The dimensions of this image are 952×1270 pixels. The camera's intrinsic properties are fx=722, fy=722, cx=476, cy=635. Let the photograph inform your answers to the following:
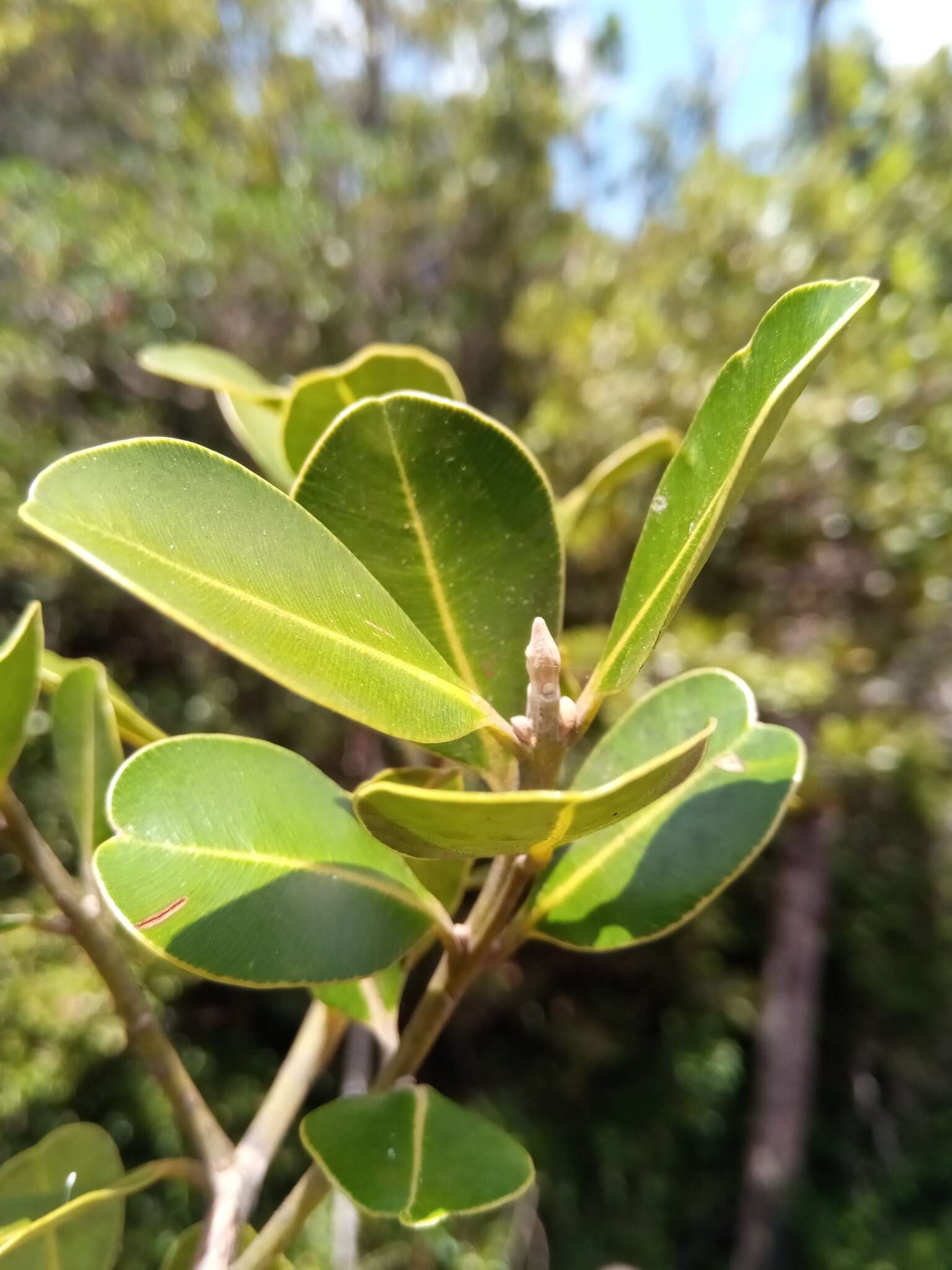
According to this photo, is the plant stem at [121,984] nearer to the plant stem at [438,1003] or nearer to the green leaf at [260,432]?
the plant stem at [438,1003]

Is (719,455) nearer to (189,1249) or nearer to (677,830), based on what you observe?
(677,830)

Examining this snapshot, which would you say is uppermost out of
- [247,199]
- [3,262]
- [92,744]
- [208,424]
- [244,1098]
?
[247,199]

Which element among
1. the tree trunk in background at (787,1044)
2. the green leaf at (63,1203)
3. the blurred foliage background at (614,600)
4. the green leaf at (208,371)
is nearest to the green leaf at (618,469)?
the green leaf at (208,371)

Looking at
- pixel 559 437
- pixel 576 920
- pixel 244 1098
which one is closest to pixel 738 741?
pixel 576 920

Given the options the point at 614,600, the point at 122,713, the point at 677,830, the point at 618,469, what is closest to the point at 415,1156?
the point at 677,830

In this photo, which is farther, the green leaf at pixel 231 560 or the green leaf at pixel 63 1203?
the green leaf at pixel 63 1203

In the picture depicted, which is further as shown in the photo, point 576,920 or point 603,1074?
point 603,1074

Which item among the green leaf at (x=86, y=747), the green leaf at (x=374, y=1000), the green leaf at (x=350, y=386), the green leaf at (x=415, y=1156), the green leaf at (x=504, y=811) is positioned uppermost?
the green leaf at (x=350, y=386)

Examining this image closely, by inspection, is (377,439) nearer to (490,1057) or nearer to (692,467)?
(692,467)
